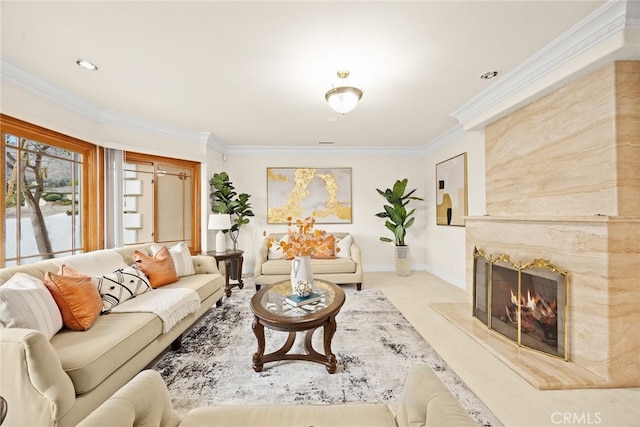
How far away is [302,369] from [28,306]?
1768 millimetres

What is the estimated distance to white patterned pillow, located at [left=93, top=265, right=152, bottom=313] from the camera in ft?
6.70

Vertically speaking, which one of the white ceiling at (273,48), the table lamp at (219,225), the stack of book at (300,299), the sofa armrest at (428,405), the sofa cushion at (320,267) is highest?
the white ceiling at (273,48)

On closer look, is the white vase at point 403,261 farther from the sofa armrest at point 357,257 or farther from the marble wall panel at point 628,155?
the marble wall panel at point 628,155

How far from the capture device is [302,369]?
1.96 metres

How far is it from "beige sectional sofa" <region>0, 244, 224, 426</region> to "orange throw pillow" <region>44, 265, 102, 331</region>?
0.06m

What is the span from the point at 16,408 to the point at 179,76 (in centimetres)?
256

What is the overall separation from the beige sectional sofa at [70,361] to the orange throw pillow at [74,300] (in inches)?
2.4

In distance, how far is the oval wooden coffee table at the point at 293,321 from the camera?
5.83 ft

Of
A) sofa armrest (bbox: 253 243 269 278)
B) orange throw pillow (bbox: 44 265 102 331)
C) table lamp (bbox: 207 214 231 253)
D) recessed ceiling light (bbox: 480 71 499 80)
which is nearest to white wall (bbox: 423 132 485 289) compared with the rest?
recessed ceiling light (bbox: 480 71 499 80)

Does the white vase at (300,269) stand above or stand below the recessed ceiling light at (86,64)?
below

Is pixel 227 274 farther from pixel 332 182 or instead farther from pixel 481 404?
pixel 481 404

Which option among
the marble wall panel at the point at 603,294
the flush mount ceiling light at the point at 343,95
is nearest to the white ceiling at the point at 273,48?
the flush mount ceiling light at the point at 343,95

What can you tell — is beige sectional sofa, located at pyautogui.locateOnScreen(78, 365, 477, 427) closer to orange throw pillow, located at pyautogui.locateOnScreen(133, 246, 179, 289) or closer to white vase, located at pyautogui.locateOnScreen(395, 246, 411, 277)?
orange throw pillow, located at pyautogui.locateOnScreen(133, 246, 179, 289)

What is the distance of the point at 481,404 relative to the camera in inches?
63.5
